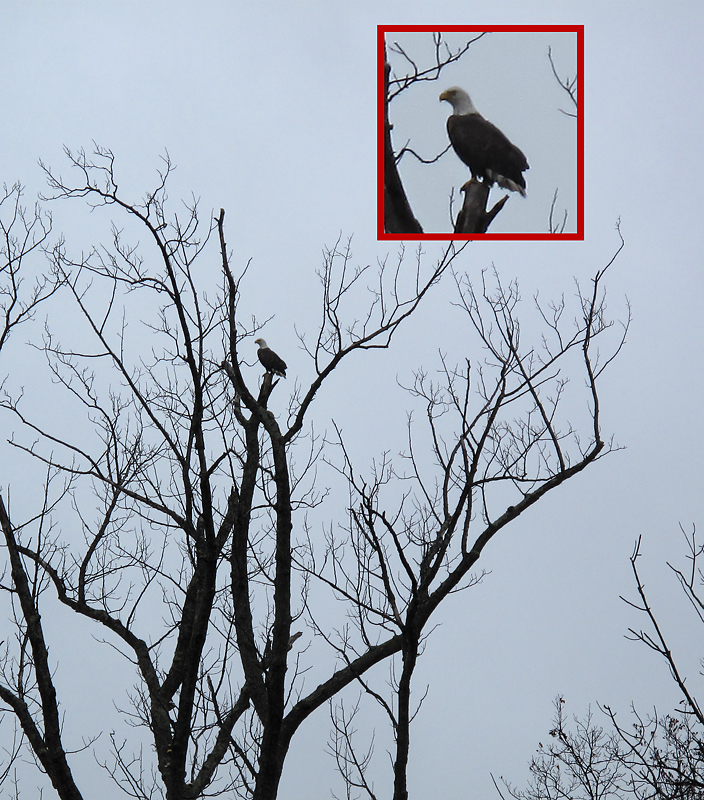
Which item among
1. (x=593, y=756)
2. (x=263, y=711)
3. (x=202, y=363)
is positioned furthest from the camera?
(x=593, y=756)

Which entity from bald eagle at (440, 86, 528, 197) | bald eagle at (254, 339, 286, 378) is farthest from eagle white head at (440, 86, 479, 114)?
bald eagle at (254, 339, 286, 378)

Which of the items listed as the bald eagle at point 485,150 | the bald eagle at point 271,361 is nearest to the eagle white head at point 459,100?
the bald eagle at point 485,150

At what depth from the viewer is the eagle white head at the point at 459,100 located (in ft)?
19.7

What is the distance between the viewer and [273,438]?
189 inches

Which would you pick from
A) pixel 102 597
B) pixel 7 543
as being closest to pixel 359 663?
pixel 102 597

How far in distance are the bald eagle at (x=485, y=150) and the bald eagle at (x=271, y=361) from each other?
91.0 inches

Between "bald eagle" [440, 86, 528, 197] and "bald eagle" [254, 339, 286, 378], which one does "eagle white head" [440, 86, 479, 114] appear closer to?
"bald eagle" [440, 86, 528, 197]

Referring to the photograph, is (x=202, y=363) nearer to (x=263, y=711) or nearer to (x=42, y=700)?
(x=263, y=711)

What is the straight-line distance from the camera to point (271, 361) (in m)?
7.18

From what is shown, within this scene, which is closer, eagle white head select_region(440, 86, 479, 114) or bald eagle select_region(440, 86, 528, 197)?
bald eagle select_region(440, 86, 528, 197)

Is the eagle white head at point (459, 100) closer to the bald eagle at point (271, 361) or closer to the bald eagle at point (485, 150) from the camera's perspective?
the bald eagle at point (485, 150)

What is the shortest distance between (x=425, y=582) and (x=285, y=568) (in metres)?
0.74

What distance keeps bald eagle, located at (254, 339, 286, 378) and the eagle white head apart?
2.41 metres

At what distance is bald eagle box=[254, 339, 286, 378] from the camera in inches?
280
